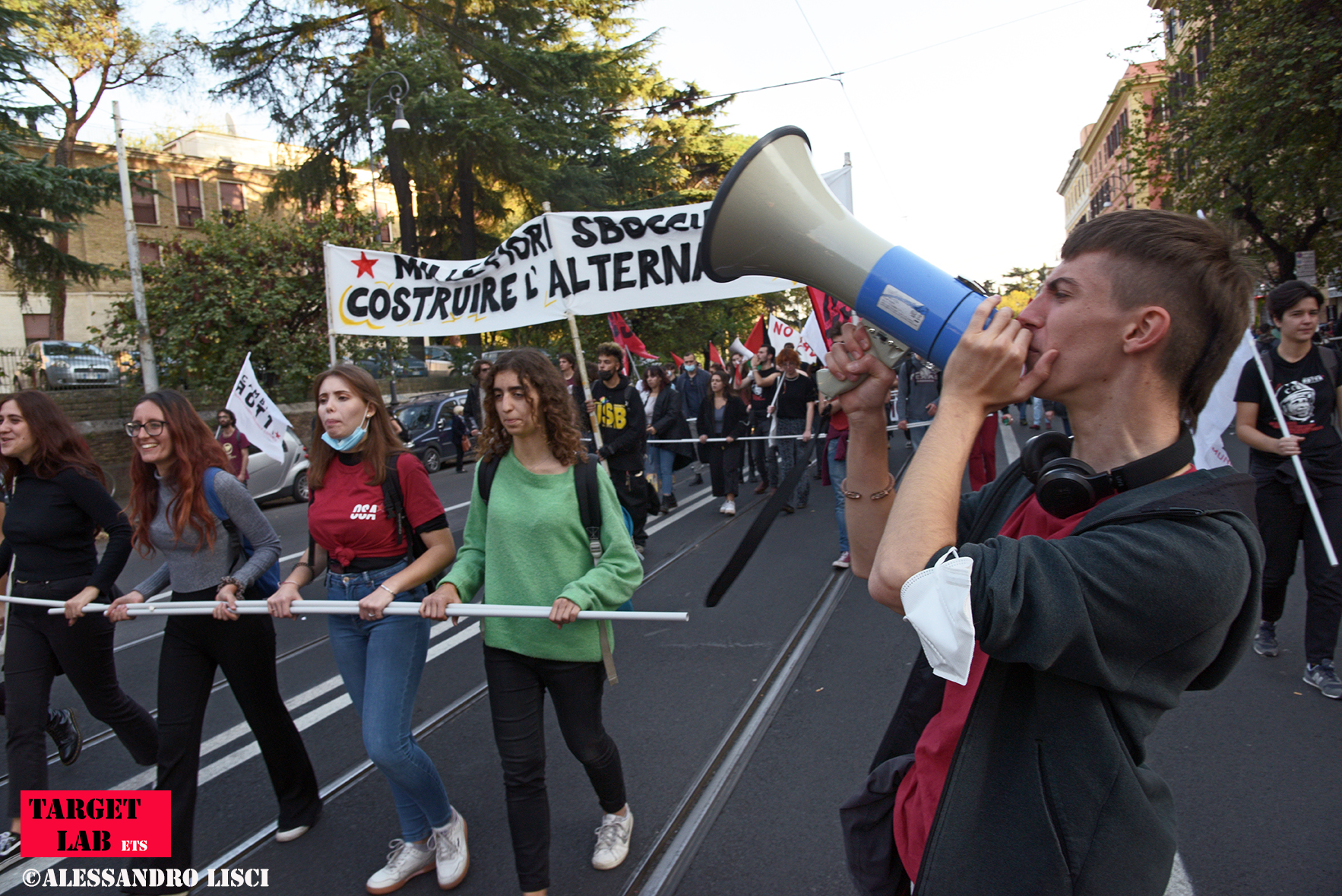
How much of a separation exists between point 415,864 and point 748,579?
3.75 m

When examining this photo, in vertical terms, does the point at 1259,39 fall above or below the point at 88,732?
above

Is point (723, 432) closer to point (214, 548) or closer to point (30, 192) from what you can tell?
point (214, 548)

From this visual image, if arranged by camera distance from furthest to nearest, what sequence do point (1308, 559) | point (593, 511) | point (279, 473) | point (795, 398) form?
point (279, 473)
point (795, 398)
point (1308, 559)
point (593, 511)

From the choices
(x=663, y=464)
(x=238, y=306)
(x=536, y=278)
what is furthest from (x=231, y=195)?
(x=536, y=278)

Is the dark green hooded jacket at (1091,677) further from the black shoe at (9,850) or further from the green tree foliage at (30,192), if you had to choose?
the green tree foliage at (30,192)

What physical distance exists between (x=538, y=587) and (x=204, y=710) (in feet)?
4.38

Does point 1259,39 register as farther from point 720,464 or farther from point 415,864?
point 415,864

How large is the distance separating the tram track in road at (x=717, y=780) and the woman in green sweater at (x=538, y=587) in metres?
0.14

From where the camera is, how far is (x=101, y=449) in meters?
14.9

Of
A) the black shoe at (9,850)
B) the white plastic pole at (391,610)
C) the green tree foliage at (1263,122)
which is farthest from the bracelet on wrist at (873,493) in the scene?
the green tree foliage at (1263,122)

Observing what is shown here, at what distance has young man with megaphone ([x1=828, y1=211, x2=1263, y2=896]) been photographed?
3.60ft

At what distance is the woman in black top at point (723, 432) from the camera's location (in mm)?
9406

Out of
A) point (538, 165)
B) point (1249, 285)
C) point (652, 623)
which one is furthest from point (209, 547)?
point (538, 165)

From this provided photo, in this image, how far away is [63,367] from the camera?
17.4 m
